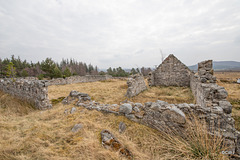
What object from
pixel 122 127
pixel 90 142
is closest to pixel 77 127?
pixel 90 142

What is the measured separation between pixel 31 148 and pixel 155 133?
140 inches

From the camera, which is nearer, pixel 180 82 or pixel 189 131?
pixel 189 131

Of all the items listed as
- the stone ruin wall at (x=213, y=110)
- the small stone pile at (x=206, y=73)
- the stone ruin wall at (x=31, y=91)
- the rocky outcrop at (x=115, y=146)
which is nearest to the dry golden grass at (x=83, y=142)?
the rocky outcrop at (x=115, y=146)

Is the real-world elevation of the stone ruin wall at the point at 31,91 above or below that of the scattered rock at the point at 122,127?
above

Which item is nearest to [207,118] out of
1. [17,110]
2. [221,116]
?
[221,116]

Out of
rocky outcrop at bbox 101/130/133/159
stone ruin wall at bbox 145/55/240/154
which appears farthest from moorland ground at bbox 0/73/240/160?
stone ruin wall at bbox 145/55/240/154

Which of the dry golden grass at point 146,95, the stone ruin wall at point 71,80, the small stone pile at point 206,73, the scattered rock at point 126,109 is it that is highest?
the small stone pile at point 206,73

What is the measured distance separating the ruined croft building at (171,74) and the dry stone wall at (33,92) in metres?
10.9

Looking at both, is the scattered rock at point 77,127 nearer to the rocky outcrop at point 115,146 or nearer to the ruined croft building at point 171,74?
the rocky outcrop at point 115,146

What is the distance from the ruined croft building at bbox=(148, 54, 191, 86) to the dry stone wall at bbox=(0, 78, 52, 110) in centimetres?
1091

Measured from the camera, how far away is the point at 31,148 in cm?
270

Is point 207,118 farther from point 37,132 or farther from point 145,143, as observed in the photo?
point 37,132

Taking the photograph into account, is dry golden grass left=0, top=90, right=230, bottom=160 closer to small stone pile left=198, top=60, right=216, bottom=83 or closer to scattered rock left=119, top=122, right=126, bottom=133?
scattered rock left=119, top=122, right=126, bottom=133

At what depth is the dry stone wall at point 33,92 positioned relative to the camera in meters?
6.21
